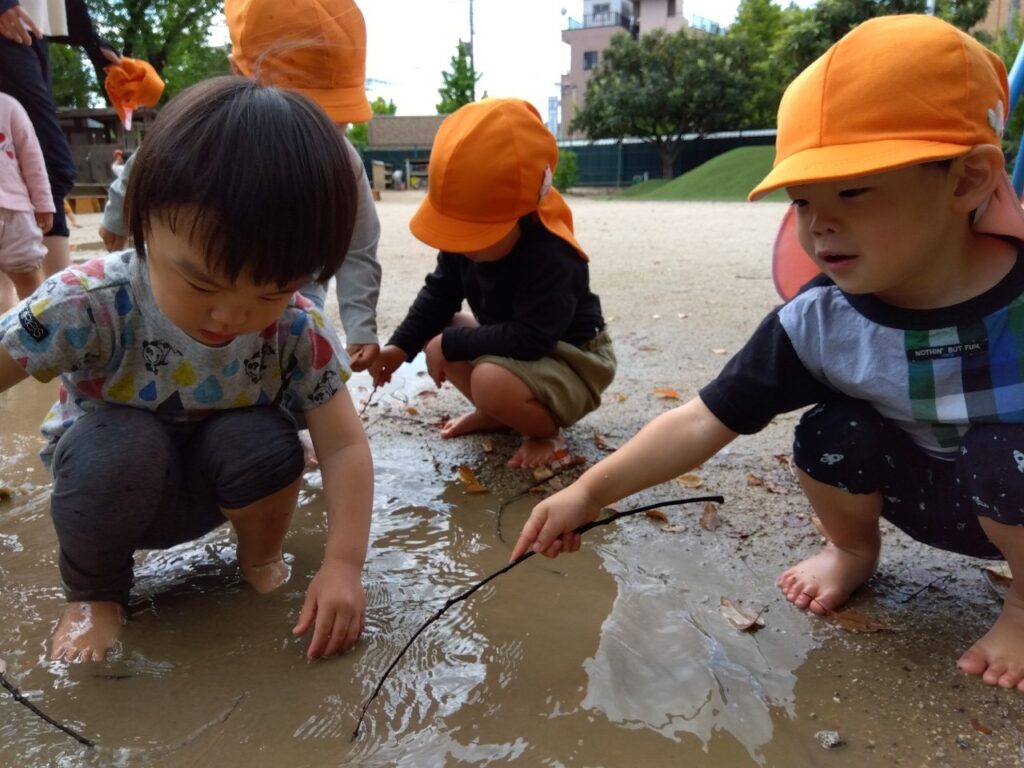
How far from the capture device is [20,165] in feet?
11.0

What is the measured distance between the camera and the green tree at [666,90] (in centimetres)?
2928

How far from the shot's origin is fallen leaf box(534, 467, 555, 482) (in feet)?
7.21

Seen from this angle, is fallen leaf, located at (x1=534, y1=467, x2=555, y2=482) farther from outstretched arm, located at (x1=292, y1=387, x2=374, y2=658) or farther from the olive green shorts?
outstretched arm, located at (x1=292, y1=387, x2=374, y2=658)

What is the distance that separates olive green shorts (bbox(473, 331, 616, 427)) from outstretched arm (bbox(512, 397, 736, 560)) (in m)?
0.85

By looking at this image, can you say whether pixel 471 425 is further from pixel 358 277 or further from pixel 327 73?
pixel 327 73

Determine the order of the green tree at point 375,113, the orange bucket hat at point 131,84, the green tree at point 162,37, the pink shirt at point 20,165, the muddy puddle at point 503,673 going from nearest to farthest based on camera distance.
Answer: the muddy puddle at point 503,673 → the pink shirt at point 20,165 → the orange bucket hat at point 131,84 → the green tree at point 162,37 → the green tree at point 375,113

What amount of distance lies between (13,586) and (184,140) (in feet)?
3.11

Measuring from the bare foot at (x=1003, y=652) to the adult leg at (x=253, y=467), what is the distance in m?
1.16

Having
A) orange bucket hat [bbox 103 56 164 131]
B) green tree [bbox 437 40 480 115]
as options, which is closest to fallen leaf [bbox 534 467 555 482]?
orange bucket hat [bbox 103 56 164 131]

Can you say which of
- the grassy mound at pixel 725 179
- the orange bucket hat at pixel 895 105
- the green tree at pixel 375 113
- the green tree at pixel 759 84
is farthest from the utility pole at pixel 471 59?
the orange bucket hat at pixel 895 105

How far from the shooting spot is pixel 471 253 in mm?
2395

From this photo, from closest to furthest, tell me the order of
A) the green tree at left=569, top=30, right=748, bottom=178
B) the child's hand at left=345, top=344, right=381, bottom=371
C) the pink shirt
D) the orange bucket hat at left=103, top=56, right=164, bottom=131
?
the child's hand at left=345, top=344, right=381, bottom=371, the pink shirt, the orange bucket hat at left=103, top=56, right=164, bottom=131, the green tree at left=569, top=30, right=748, bottom=178

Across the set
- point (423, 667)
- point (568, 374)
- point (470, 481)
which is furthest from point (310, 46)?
point (423, 667)

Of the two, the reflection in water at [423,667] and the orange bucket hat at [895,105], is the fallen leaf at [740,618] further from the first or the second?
the orange bucket hat at [895,105]
